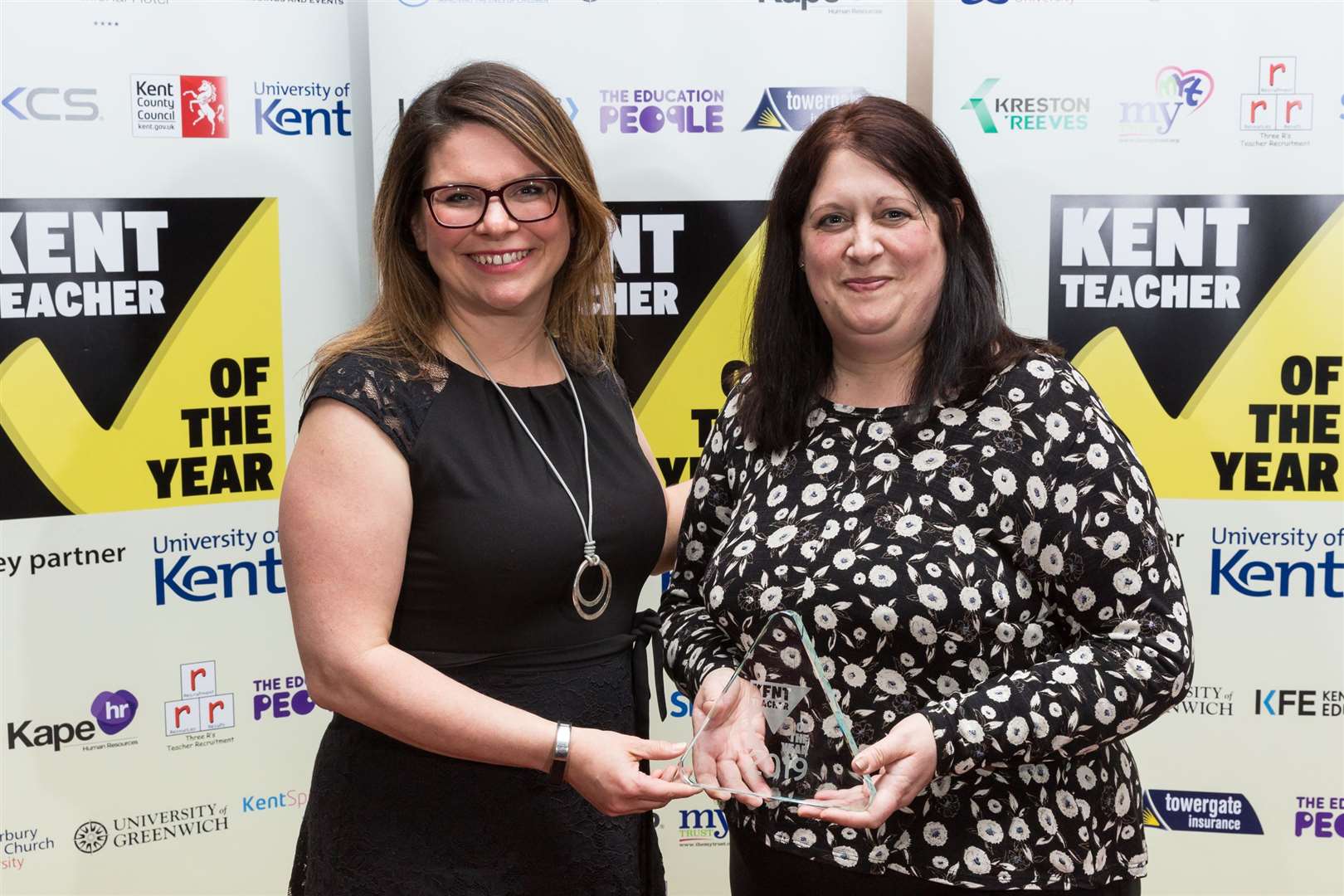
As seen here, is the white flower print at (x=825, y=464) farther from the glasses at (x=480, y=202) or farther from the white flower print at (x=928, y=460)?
the glasses at (x=480, y=202)

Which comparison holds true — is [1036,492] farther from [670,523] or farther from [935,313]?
[670,523]

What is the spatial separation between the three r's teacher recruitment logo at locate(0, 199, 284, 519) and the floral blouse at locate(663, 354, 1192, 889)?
1.81m

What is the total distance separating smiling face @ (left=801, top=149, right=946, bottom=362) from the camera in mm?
1734

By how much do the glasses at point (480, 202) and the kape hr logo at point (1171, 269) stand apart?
1.70 m

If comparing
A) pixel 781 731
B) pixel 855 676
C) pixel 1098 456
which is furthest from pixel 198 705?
pixel 1098 456

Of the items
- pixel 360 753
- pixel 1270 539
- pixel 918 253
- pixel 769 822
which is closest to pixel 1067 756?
pixel 769 822

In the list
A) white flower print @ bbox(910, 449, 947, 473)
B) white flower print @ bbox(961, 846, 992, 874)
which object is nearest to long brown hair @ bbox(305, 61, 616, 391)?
white flower print @ bbox(910, 449, 947, 473)

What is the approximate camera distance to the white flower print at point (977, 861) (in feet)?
5.30

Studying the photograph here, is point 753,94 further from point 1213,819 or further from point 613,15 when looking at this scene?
point 1213,819

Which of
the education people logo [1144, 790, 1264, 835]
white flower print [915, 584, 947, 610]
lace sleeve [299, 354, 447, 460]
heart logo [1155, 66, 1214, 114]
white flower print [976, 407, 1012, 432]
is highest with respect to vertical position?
heart logo [1155, 66, 1214, 114]

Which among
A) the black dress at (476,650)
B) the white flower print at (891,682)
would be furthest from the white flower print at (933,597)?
the black dress at (476,650)

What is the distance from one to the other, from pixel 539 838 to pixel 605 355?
2.78 feet

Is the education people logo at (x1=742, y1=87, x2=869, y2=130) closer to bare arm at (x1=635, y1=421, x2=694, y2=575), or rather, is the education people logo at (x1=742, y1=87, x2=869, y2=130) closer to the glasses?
bare arm at (x1=635, y1=421, x2=694, y2=575)

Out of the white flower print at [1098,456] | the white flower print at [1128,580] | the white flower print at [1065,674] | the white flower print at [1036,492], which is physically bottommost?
the white flower print at [1065,674]
